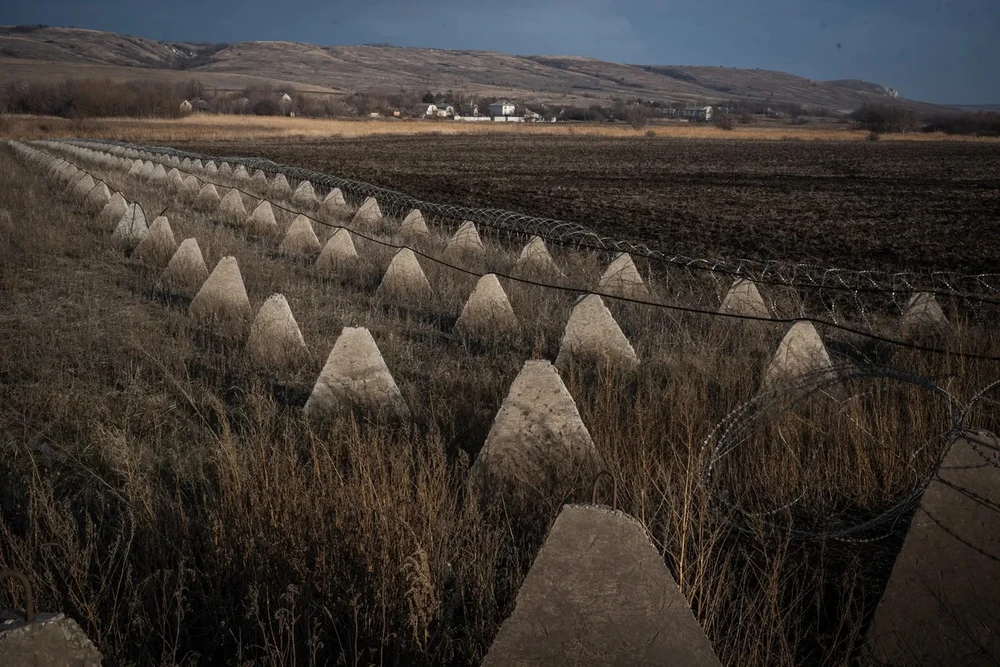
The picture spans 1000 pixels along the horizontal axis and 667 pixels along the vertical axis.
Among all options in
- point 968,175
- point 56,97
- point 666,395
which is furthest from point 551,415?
point 56,97

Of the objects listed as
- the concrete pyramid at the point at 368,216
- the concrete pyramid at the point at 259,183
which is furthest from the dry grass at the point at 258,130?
the concrete pyramid at the point at 368,216

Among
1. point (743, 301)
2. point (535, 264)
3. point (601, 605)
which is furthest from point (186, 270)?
point (601, 605)

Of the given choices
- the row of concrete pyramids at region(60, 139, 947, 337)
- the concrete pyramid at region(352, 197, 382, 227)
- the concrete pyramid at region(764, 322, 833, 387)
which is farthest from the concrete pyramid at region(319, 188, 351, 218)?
the concrete pyramid at region(764, 322, 833, 387)

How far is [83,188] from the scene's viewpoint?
57.8 feet

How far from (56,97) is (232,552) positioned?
93.5m

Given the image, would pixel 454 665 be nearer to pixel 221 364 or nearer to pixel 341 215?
pixel 221 364

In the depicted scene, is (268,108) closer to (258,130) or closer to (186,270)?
(258,130)

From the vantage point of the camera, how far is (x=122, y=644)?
2.93m

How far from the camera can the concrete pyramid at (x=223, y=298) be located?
802 cm

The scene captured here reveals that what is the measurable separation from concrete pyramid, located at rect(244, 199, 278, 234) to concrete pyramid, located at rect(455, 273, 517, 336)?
7.84 meters

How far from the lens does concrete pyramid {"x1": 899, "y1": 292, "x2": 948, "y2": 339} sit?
729cm

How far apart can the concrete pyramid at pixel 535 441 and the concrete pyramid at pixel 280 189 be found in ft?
60.1

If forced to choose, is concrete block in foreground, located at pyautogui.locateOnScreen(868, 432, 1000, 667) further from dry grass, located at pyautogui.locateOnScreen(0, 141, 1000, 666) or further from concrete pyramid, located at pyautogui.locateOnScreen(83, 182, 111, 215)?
concrete pyramid, located at pyautogui.locateOnScreen(83, 182, 111, 215)

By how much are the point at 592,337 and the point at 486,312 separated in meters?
1.56
